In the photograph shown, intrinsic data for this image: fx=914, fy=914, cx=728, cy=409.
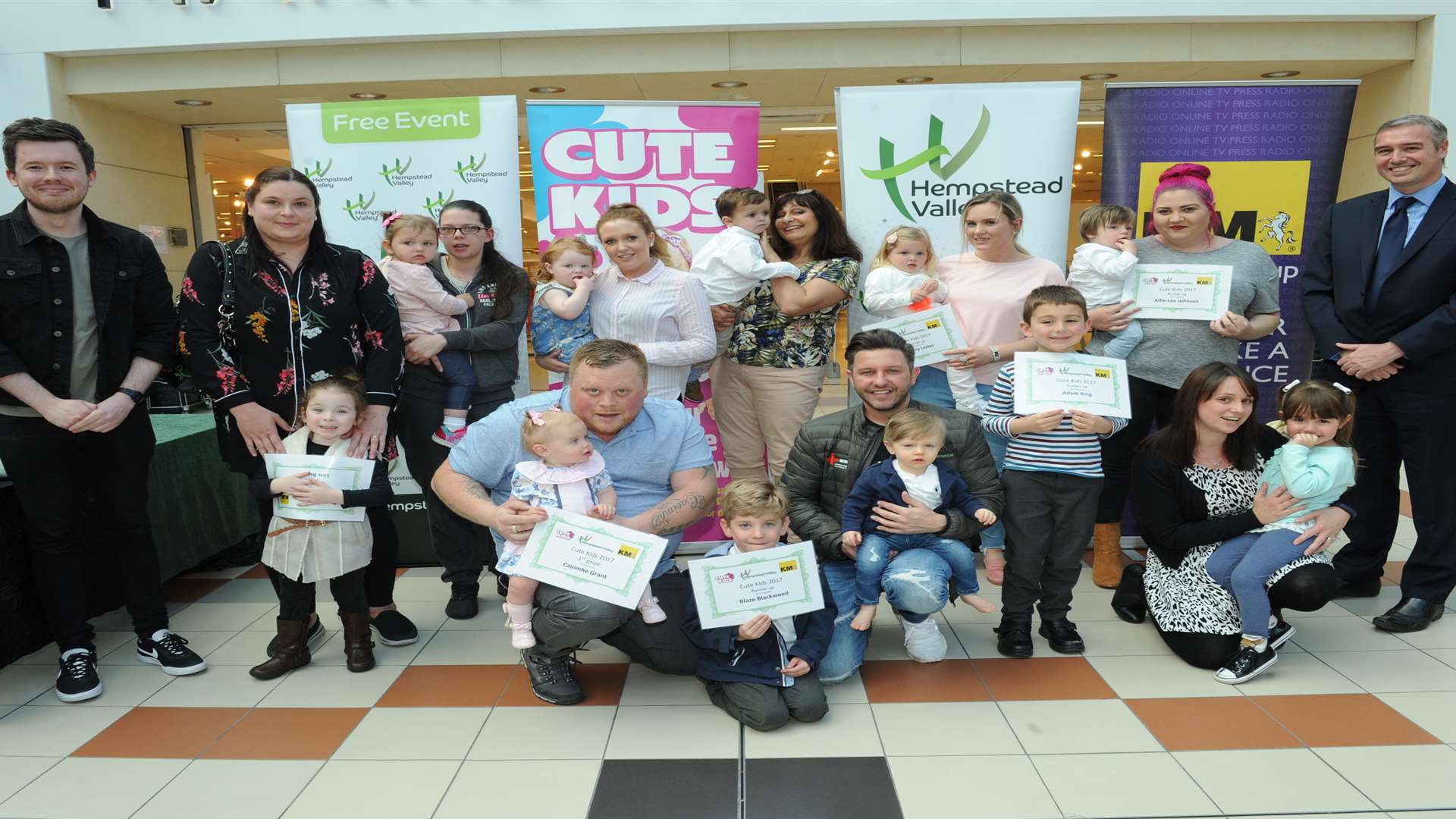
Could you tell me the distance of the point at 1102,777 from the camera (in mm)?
2225

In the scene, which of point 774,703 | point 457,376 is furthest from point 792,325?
point 774,703

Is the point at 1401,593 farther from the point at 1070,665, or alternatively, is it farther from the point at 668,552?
the point at 668,552

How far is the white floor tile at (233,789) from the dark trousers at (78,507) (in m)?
0.84

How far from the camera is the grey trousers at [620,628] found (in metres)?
2.56

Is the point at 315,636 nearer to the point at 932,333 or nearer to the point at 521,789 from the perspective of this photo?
the point at 521,789

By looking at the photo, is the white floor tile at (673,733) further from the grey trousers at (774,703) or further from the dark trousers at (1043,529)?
the dark trousers at (1043,529)

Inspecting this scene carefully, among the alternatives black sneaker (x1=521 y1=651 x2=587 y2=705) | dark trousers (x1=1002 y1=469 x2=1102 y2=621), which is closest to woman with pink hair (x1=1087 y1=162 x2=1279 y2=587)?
dark trousers (x1=1002 y1=469 x2=1102 y2=621)

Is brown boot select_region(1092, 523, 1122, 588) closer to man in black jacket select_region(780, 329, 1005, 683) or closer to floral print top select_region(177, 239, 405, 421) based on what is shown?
man in black jacket select_region(780, 329, 1005, 683)

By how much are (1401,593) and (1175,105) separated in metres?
2.13

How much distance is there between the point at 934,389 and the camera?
11.7 feet

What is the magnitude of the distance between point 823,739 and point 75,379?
8.01 ft

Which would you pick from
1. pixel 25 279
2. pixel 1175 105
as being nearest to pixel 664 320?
pixel 25 279

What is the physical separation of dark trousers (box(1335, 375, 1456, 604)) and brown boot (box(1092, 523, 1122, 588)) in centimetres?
84

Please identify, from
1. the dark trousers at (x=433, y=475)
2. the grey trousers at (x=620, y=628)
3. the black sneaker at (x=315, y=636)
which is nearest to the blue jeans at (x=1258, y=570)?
the grey trousers at (x=620, y=628)
